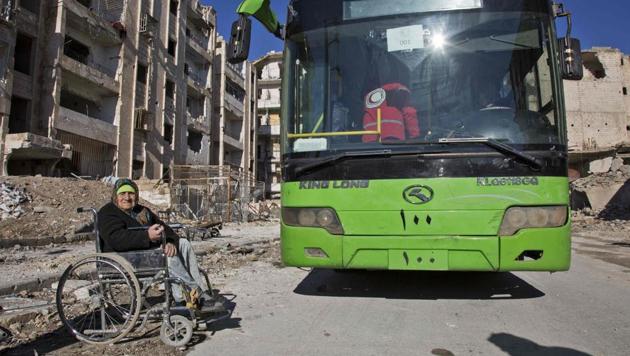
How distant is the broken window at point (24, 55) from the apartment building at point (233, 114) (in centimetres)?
1780

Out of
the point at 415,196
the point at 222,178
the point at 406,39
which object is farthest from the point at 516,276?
the point at 222,178

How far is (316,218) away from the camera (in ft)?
14.6

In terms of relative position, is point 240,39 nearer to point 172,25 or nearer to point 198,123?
point 172,25

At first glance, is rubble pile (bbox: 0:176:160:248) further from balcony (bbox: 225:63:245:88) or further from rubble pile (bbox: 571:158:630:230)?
balcony (bbox: 225:63:245:88)

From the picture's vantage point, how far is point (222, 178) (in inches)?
963

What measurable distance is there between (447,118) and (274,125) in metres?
48.5

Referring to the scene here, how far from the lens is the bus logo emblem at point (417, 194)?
421 cm

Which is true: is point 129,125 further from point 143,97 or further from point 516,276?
point 516,276

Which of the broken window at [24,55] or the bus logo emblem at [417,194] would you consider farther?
the broken window at [24,55]

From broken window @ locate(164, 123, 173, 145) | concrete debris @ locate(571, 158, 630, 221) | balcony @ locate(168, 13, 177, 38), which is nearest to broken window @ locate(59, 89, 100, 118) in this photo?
broken window @ locate(164, 123, 173, 145)

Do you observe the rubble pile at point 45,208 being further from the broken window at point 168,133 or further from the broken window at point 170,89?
the broken window at point 170,89

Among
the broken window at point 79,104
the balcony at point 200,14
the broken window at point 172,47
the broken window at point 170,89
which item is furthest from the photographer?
the balcony at point 200,14

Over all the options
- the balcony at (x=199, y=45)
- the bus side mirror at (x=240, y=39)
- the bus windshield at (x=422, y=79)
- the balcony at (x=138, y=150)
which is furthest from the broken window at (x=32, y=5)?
the bus windshield at (x=422, y=79)

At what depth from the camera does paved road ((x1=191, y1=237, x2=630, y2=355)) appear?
3.34 m
